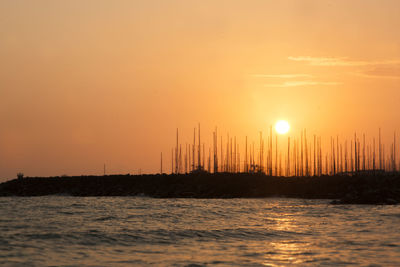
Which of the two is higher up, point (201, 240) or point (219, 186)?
point (219, 186)

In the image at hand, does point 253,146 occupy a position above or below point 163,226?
above

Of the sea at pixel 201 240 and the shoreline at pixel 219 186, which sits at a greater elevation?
the shoreline at pixel 219 186

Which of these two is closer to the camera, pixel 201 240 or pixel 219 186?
pixel 201 240

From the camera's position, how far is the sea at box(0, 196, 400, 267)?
19906mm

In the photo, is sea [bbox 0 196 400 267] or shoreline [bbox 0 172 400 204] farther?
shoreline [bbox 0 172 400 204]

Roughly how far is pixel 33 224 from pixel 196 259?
16087 mm

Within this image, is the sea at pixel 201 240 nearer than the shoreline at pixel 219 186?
Yes

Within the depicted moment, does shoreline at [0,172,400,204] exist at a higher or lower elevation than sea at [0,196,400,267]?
higher

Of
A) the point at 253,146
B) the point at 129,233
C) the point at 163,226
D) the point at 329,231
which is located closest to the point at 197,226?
the point at 163,226

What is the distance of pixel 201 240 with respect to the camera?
2602 centimetres

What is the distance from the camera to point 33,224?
32.6 metres

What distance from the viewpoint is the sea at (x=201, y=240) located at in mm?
19906

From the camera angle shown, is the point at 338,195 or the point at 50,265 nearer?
the point at 50,265

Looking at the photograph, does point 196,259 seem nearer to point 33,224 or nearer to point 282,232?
point 282,232
